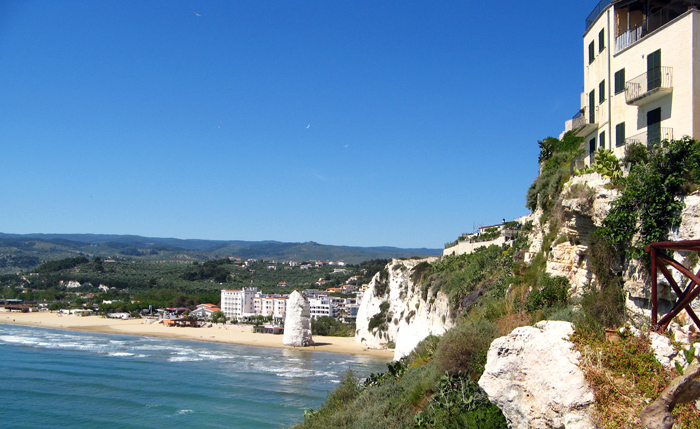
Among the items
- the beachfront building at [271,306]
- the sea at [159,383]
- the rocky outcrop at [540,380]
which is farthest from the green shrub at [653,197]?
the beachfront building at [271,306]

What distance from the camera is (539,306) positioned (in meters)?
12.9

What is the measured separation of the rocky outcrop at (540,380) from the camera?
23.3 ft

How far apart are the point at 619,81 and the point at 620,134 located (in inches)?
60.7

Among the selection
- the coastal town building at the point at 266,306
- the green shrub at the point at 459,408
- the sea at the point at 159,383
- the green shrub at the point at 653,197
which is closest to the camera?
the green shrub at the point at 459,408

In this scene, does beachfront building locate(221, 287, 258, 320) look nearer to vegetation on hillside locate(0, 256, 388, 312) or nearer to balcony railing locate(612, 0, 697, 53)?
vegetation on hillside locate(0, 256, 388, 312)

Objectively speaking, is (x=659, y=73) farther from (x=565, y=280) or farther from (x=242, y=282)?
(x=242, y=282)

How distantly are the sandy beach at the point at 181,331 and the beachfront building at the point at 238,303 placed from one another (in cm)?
1373

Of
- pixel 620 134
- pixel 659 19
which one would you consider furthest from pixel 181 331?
pixel 659 19

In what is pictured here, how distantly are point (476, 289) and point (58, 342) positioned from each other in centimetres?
4489

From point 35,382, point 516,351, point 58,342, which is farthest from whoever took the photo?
point 58,342

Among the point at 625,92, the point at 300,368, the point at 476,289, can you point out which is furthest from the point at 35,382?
the point at 625,92

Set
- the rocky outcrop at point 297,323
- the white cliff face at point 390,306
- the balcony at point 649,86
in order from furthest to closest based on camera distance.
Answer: the rocky outcrop at point 297,323
the white cliff face at point 390,306
the balcony at point 649,86

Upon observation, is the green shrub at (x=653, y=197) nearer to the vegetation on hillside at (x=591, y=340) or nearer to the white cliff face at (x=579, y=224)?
the vegetation on hillside at (x=591, y=340)

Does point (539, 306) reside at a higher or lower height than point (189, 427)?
higher
